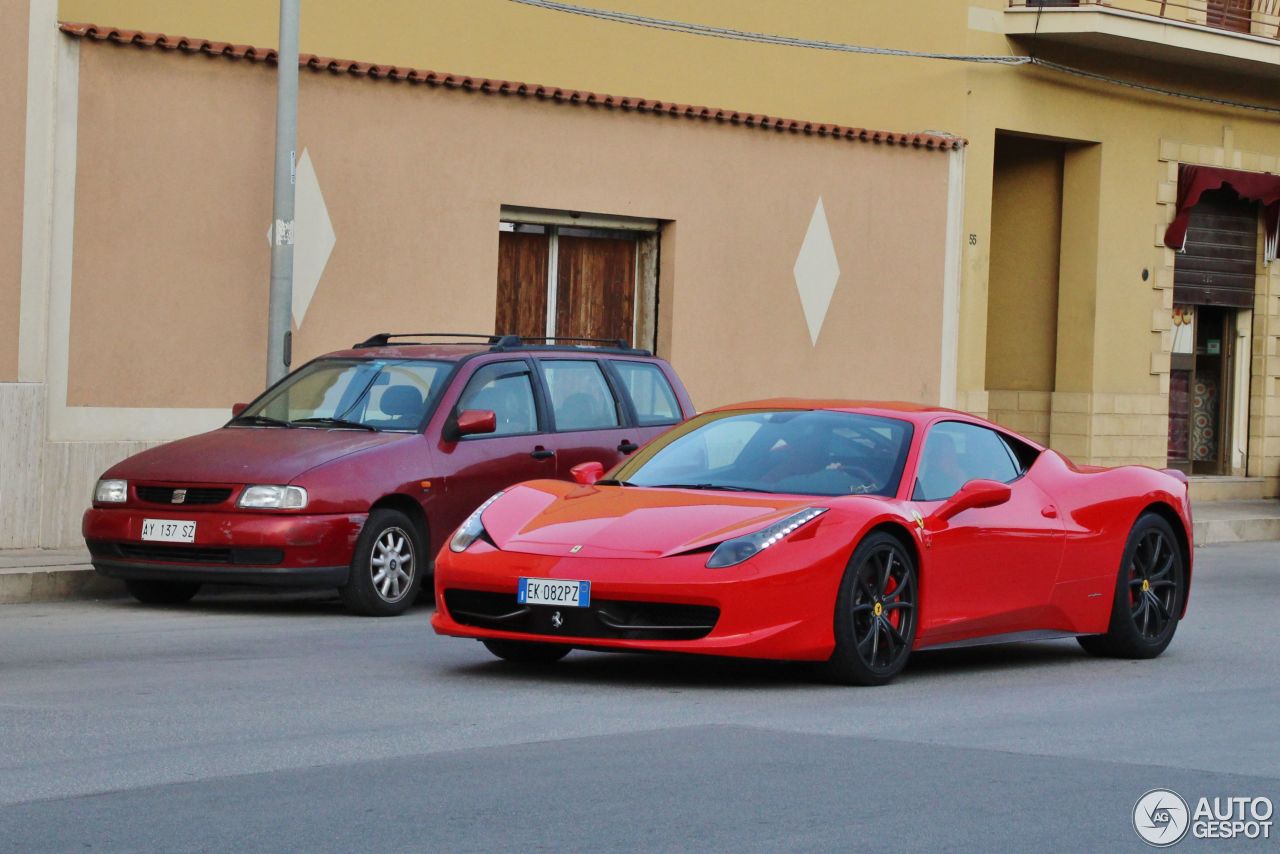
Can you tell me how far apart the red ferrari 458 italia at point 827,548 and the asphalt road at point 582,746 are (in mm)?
267

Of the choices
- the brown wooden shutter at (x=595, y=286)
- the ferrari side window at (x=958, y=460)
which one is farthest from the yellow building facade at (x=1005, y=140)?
the ferrari side window at (x=958, y=460)

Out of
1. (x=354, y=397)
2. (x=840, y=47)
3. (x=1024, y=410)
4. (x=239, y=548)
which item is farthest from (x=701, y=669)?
(x=1024, y=410)

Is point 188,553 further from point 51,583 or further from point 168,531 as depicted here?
point 51,583

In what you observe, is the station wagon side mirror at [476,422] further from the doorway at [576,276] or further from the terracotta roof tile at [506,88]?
the doorway at [576,276]

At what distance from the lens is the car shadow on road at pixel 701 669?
932cm

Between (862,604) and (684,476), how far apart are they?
4.14 ft

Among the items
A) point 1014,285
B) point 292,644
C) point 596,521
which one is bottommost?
point 292,644

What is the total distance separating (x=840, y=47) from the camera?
23.2m

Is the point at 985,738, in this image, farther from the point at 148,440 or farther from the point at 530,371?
the point at 148,440

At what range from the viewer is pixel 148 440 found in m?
16.5

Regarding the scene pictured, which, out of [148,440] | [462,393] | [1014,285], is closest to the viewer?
[462,393]

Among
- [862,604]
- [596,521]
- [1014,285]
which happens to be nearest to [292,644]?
[596,521]

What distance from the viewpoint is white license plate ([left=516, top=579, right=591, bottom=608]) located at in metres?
8.90

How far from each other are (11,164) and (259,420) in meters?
3.58
